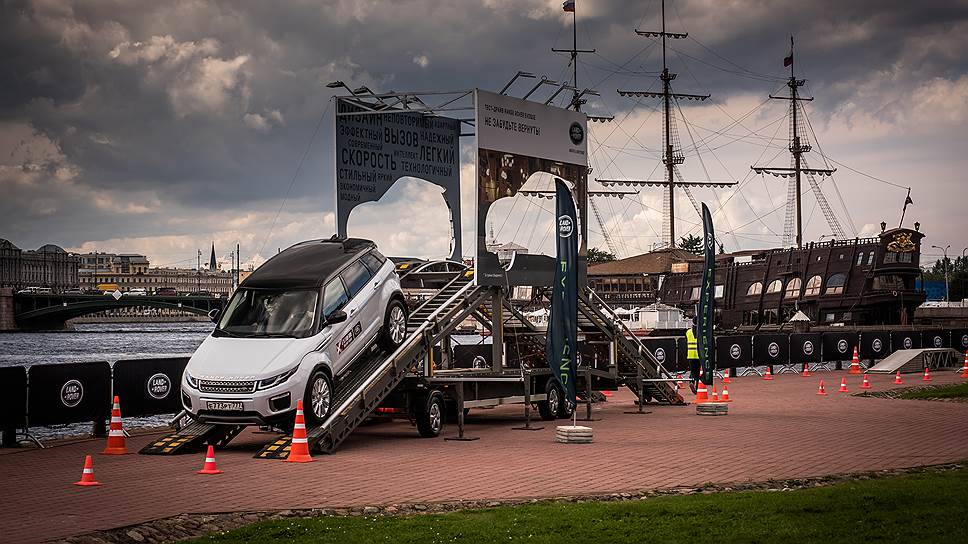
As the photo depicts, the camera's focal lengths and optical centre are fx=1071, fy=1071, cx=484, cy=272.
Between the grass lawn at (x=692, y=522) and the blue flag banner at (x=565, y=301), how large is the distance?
24.8 ft

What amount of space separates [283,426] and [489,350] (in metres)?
16.4

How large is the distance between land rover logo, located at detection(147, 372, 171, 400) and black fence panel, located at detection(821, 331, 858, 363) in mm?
35144

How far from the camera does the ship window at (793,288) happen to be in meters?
85.2

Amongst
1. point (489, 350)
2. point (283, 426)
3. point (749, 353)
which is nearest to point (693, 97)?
point (749, 353)

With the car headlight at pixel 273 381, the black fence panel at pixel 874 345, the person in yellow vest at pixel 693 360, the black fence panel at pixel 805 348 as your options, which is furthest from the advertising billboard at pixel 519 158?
the black fence panel at pixel 874 345

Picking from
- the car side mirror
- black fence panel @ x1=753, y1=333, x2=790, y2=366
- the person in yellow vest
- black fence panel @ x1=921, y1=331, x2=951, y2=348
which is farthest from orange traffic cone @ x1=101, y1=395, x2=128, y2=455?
black fence panel @ x1=921, y1=331, x2=951, y2=348

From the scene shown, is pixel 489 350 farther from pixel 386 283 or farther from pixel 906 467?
pixel 906 467

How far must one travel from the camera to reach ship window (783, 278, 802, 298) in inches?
3356

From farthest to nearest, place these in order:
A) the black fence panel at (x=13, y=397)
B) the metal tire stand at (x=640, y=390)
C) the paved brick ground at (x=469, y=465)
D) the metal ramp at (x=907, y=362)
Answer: the metal ramp at (x=907, y=362) < the metal tire stand at (x=640, y=390) < the black fence panel at (x=13, y=397) < the paved brick ground at (x=469, y=465)

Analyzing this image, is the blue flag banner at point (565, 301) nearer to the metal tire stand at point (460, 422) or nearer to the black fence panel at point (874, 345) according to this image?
the metal tire stand at point (460, 422)

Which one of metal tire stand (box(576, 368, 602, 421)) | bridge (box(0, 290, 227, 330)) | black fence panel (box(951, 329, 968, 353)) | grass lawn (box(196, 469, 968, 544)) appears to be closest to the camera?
grass lawn (box(196, 469, 968, 544))

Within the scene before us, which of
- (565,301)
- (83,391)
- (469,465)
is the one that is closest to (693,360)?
(565,301)

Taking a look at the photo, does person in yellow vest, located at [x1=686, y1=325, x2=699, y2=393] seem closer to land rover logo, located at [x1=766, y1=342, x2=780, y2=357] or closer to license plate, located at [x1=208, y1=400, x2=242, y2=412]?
land rover logo, located at [x1=766, y1=342, x2=780, y2=357]

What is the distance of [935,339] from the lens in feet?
186
